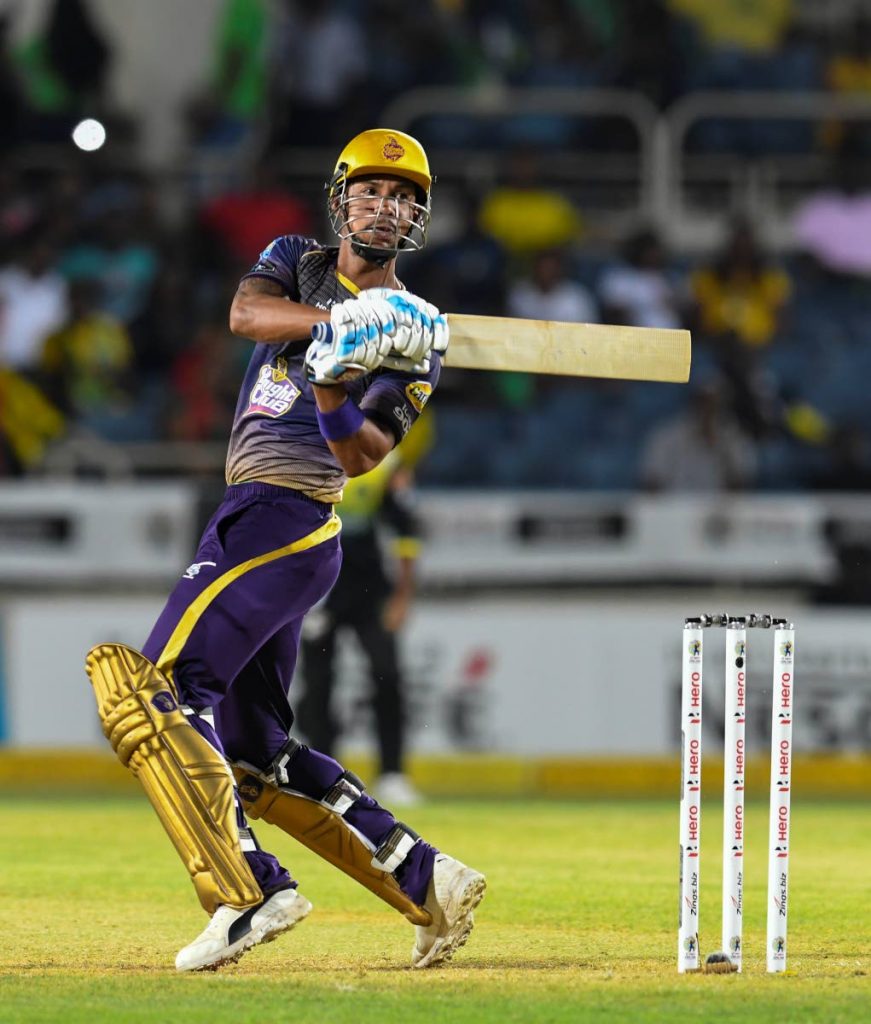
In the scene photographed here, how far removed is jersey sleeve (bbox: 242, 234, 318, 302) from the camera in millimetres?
5840

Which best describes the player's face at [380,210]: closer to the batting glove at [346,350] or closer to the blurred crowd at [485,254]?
the batting glove at [346,350]

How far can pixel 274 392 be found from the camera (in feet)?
19.1

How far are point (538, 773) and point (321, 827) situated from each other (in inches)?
282

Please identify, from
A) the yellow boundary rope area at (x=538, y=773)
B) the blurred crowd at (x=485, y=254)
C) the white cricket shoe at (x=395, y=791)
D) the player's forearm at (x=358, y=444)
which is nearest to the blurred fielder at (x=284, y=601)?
the player's forearm at (x=358, y=444)

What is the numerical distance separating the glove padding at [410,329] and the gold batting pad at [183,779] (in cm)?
98

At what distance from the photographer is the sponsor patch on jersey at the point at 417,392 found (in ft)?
18.6

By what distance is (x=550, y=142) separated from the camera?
16578mm

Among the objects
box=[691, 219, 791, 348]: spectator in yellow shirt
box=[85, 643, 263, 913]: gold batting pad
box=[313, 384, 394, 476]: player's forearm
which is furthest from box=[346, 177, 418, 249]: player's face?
box=[691, 219, 791, 348]: spectator in yellow shirt

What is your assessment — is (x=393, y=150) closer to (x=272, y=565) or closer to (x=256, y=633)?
(x=272, y=565)

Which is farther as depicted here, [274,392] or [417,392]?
[274,392]

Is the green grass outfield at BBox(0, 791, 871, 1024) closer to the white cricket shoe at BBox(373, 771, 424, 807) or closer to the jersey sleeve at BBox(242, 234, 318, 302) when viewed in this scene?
the white cricket shoe at BBox(373, 771, 424, 807)

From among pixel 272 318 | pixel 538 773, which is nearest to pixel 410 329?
pixel 272 318

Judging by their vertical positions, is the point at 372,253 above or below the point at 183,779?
above

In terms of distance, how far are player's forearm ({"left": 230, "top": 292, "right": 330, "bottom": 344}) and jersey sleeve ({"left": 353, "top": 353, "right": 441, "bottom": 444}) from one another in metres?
0.23
